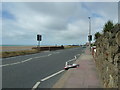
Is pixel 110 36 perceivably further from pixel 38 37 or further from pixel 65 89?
pixel 38 37

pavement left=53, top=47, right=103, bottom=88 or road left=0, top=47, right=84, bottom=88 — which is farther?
road left=0, top=47, right=84, bottom=88

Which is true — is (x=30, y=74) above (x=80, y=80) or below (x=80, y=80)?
below

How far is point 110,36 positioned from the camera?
5027mm

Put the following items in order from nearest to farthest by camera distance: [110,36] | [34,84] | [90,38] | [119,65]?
1. [119,65]
2. [110,36]
3. [34,84]
4. [90,38]

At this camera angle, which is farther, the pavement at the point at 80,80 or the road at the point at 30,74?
the road at the point at 30,74

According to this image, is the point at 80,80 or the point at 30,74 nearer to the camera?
the point at 80,80

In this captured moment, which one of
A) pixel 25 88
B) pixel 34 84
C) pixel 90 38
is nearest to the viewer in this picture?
pixel 25 88

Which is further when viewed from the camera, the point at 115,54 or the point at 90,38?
the point at 90,38

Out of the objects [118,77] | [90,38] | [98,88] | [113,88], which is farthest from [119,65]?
[90,38]

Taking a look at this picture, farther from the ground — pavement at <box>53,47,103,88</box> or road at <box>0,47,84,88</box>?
pavement at <box>53,47,103,88</box>

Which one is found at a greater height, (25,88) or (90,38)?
(90,38)

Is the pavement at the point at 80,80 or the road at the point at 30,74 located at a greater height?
the pavement at the point at 80,80

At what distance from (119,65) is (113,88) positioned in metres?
0.76

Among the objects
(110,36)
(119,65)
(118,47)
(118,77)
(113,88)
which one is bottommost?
(113,88)
